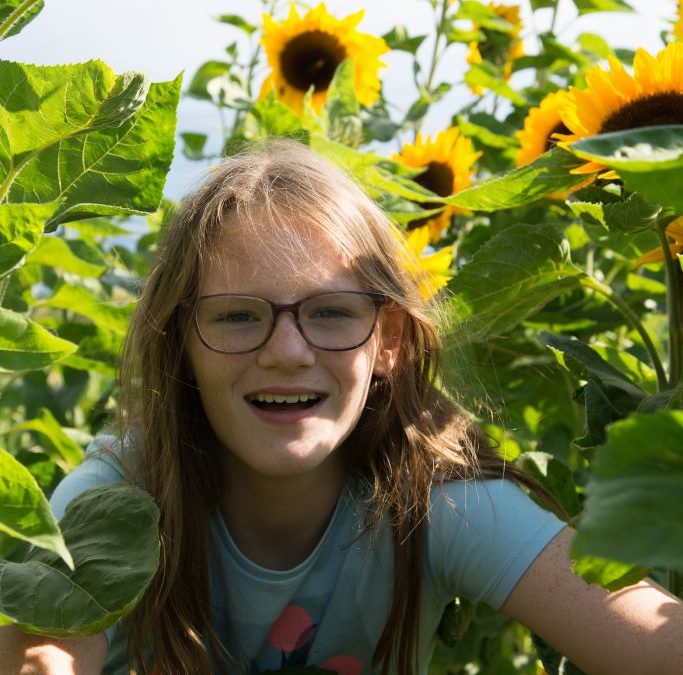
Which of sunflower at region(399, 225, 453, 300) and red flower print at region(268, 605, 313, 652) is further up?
sunflower at region(399, 225, 453, 300)

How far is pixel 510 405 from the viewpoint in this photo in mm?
1771

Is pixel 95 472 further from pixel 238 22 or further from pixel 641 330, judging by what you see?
pixel 238 22

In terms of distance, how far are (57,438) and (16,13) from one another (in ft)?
3.22

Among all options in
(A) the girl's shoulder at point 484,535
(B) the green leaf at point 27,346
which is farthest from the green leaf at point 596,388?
(B) the green leaf at point 27,346

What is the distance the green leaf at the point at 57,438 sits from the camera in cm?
168

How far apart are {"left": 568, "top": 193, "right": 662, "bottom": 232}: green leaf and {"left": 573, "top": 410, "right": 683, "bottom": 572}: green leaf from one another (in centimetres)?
58

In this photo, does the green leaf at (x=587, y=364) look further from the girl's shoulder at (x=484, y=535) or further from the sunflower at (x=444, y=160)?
the sunflower at (x=444, y=160)

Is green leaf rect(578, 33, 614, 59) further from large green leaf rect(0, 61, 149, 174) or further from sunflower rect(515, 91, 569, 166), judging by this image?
large green leaf rect(0, 61, 149, 174)

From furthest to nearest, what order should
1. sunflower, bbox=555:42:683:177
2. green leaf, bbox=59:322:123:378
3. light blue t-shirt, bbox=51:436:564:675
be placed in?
green leaf, bbox=59:322:123:378
light blue t-shirt, bbox=51:436:564:675
sunflower, bbox=555:42:683:177

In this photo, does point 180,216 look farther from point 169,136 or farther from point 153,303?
point 169,136

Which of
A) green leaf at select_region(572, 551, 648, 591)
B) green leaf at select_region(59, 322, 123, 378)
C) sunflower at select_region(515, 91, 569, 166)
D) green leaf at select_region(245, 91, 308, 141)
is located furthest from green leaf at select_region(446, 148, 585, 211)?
green leaf at select_region(59, 322, 123, 378)

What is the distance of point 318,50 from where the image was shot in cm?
223

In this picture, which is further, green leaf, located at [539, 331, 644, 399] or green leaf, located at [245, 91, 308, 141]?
green leaf, located at [245, 91, 308, 141]

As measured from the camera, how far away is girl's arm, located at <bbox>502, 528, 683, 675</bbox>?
1111 mm
